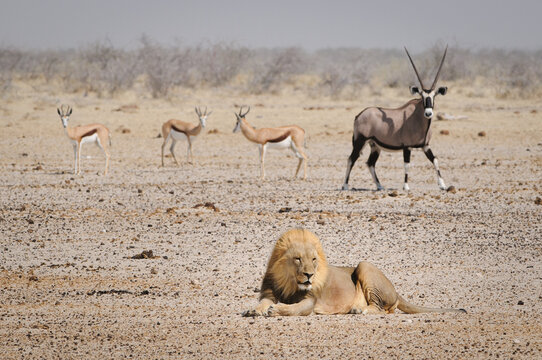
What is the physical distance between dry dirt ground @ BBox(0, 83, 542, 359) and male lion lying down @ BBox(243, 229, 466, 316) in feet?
0.42

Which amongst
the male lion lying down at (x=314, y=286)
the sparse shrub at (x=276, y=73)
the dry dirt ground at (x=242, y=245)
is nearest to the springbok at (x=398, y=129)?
the dry dirt ground at (x=242, y=245)

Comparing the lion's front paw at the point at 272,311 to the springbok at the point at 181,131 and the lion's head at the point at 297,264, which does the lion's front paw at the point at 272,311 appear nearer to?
the lion's head at the point at 297,264

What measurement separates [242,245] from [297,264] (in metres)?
4.28

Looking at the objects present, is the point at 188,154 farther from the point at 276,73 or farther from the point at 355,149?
the point at 276,73

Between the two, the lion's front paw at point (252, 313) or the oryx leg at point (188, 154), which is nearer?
the lion's front paw at point (252, 313)

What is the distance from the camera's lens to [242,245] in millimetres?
10422

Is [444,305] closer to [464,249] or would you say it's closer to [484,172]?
[464,249]

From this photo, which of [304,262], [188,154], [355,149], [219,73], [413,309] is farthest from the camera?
[219,73]

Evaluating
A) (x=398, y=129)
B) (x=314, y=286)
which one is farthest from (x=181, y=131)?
(x=314, y=286)

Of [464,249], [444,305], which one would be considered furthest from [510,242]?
[444,305]

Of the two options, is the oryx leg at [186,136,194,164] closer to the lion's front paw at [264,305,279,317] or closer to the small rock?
the small rock

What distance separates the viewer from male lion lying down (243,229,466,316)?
6207 millimetres

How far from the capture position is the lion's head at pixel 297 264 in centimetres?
615

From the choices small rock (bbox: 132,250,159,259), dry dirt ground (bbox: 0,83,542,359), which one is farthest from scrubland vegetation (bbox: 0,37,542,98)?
small rock (bbox: 132,250,159,259)
